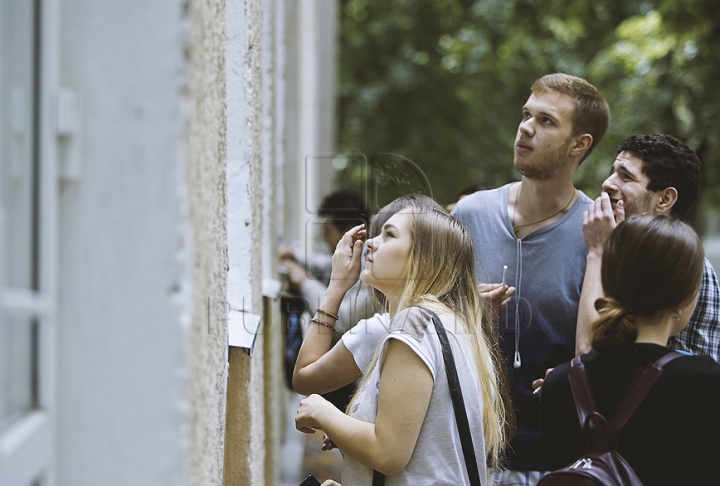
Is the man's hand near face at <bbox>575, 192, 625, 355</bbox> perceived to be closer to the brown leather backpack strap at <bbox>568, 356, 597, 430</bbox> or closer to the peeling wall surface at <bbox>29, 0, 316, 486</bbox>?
the brown leather backpack strap at <bbox>568, 356, 597, 430</bbox>

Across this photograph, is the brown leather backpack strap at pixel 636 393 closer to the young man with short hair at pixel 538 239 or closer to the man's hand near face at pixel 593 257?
the man's hand near face at pixel 593 257

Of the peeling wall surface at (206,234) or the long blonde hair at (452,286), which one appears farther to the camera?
the long blonde hair at (452,286)

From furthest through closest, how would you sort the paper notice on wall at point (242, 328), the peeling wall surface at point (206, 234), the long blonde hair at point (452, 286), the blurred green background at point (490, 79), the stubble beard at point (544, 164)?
the blurred green background at point (490, 79) → the stubble beard at point (544, 164) → the paper notice on wall at point (242, 328) → the long blonde hair at point (452, 286) → the peeling wall surface at point (206, 234)

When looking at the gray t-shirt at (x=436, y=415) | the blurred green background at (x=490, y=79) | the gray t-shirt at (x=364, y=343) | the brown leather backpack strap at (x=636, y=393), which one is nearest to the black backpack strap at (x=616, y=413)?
the brown leather backpack strap at (x=636, y=393)

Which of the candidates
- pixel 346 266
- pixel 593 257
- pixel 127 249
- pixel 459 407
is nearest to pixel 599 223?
pixel 593 257

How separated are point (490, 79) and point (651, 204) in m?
9.08

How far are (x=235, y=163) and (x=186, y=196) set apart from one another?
1.30 metres

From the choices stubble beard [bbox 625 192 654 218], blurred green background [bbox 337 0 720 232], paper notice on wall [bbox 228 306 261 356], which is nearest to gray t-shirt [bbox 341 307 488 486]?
paper notice on wall [bbox 228 306 261 356]

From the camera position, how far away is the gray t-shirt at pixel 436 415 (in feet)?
5.99

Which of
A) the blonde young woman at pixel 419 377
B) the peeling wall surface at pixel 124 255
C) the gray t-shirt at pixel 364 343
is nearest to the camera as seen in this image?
the peeling wall surface at pixel 124 255

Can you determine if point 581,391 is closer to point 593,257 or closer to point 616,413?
point 616,413

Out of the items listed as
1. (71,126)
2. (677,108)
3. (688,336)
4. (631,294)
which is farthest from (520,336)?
(677,108)

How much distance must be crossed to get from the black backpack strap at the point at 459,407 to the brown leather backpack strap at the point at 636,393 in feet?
1.12

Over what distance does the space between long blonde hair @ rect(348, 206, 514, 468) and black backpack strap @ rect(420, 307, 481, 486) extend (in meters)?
0.10
